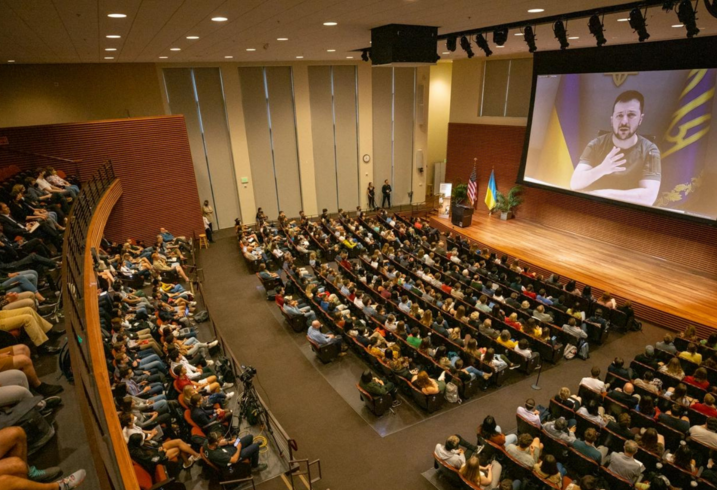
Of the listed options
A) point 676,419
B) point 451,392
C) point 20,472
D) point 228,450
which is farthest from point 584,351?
point 20,472

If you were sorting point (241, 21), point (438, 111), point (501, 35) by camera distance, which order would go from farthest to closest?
1. point (438, 111)
2. point (501, 35)
3. point (241, 21)

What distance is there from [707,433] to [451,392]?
3289mm

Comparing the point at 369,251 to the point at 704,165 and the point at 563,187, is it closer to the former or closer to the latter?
the point at 563,187

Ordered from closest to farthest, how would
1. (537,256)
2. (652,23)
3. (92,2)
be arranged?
(92,2)
(652,23)
(537,256)

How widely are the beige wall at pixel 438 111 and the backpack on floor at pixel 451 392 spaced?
14.0 metres

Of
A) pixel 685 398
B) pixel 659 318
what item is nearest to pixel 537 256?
pixel 659 318

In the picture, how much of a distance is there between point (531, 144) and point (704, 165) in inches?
196

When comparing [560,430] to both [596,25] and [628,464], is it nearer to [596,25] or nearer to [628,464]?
[628,464]

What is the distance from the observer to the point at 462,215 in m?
14.4

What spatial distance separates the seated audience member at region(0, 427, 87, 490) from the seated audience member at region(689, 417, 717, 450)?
22.2 feet

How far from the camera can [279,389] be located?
740 cm

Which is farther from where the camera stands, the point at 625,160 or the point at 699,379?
the point at 625,160

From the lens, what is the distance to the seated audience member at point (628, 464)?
4.74 meters

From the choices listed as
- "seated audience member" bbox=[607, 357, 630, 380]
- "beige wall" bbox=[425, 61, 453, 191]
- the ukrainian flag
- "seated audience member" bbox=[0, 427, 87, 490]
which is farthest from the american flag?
"seated audience member" bbox=[0, 427, 87, 490]
